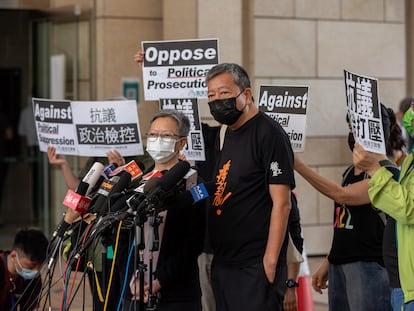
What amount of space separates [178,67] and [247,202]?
258cm

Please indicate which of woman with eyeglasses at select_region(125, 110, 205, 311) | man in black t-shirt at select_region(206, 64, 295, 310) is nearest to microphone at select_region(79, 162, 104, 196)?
woman with eyeglasses at select_region(125, 110, 205, 311)

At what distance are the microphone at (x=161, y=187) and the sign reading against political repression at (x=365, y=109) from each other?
985 mm

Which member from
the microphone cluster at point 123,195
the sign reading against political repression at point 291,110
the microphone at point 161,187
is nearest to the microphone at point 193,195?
the microphone cluster at point 123,195

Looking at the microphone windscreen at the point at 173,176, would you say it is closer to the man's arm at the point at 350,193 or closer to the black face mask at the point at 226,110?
the black face mask at the point at 226,110

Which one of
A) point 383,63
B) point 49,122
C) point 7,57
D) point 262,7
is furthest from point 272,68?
point 49,122

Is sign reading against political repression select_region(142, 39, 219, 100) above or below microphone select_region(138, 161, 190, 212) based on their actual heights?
above

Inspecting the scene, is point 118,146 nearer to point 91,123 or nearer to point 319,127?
A: point 91,123

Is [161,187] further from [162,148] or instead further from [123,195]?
[162,148]

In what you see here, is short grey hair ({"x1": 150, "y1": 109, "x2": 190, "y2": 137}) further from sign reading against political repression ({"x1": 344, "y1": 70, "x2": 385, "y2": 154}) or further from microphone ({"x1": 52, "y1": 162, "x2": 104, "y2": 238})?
sign reading against political repression ({"x1": 344, "y1": 70, "x2": 385, "y2": 154})

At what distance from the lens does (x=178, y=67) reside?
8.30m

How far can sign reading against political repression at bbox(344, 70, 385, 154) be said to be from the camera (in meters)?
A: 5.80

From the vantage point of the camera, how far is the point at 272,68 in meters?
13.2

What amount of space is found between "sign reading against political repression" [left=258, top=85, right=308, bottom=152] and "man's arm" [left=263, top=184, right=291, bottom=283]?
1.54 metres

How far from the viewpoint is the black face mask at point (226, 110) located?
603 cm
